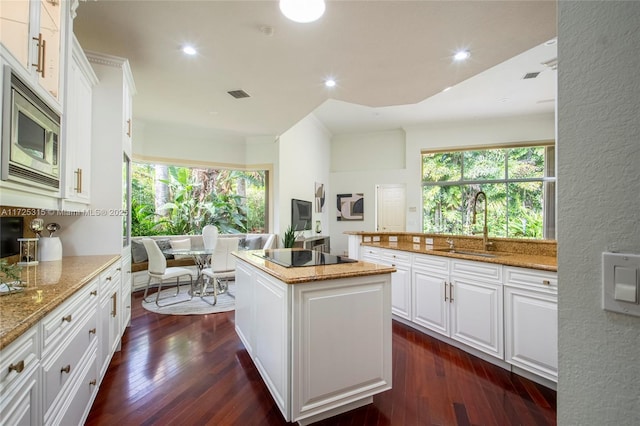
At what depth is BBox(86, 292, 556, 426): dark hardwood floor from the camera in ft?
5.72

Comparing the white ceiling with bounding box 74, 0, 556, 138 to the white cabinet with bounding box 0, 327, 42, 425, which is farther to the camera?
the white ceiling with bounding box 74, 0, 556, 138

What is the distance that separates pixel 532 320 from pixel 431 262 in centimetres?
91

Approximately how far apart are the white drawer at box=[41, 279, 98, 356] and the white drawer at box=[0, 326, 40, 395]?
0.25 ft

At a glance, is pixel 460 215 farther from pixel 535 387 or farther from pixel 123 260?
pixel 123 260

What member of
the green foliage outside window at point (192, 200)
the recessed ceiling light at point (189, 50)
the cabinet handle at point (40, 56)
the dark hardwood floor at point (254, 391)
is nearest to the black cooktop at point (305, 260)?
the dark hardwood floor at point (254, 391)

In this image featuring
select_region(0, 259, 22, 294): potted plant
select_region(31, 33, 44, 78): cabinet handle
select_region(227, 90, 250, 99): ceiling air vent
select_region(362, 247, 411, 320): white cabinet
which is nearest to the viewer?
select_region(0, 259, 22, 294): potted plant

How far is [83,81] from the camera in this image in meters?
2.32

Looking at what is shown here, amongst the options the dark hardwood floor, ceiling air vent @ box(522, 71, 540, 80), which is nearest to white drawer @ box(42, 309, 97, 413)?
the dark hardwood floor

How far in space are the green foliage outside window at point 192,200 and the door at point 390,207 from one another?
307cm

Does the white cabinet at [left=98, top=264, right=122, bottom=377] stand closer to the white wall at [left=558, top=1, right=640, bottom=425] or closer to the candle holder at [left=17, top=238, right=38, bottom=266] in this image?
the candle holder at [left=17, top=238, right=38, bottom=266]

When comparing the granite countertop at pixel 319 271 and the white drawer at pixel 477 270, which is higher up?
the granite countertop at pixel 319 271

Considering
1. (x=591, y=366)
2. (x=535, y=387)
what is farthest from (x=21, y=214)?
(x=535, y=387)

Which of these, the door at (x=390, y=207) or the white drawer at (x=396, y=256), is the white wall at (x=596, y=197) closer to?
the white drawer at (x=396, y=256)

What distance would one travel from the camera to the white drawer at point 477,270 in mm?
2320
